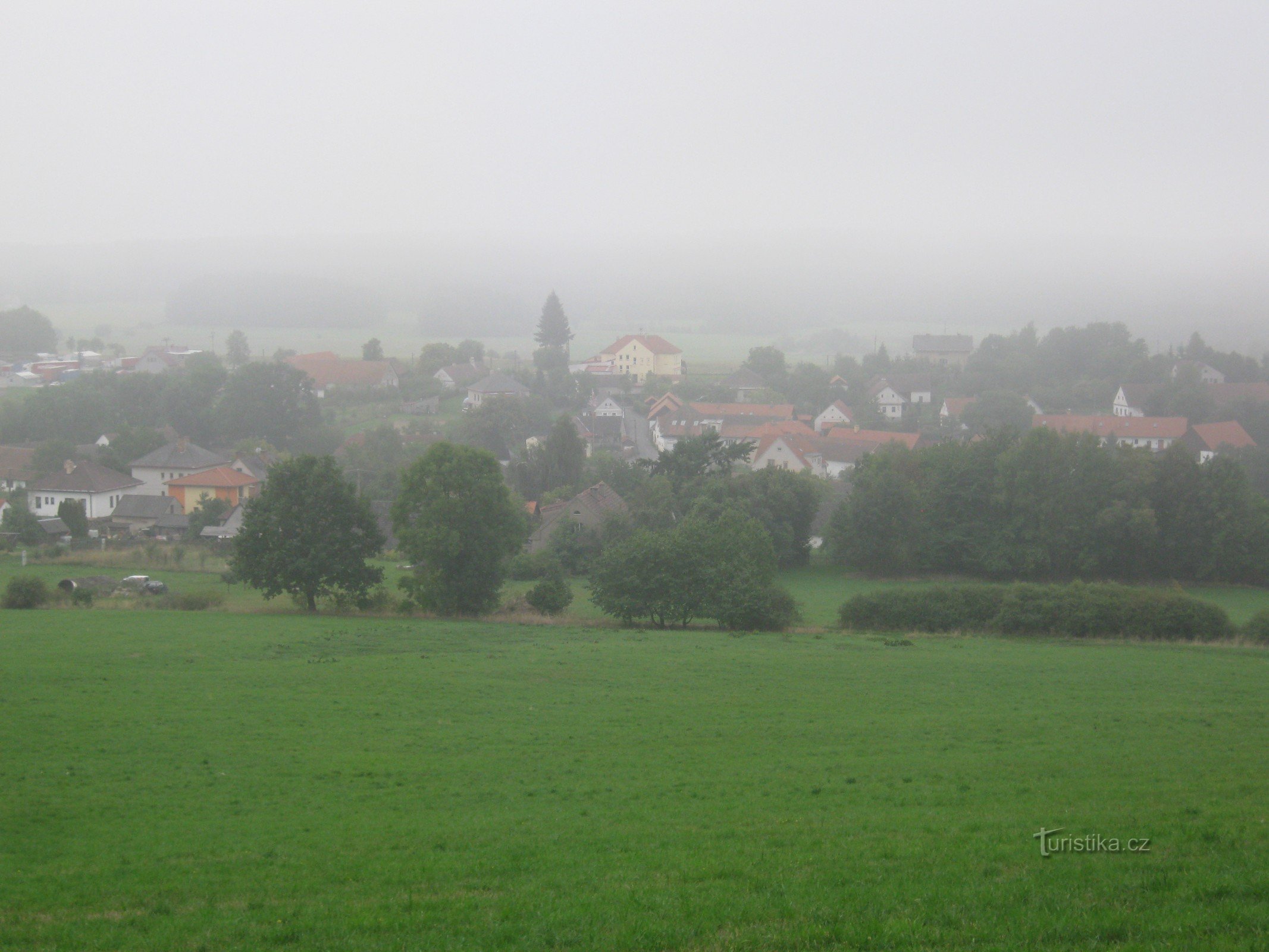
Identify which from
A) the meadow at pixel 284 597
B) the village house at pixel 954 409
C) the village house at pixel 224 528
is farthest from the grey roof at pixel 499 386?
the meadow at pixel 284 597

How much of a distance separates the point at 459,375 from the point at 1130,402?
253ft

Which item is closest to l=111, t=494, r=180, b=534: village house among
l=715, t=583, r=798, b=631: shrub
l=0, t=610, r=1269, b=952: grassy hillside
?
l=0, t=610, r=1269, b=952: grassy hillside

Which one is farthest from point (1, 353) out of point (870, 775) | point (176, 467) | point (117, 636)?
point (870, 775)

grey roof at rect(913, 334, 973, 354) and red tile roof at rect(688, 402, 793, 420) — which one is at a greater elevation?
grey roof at rect(913, 334, 973, 354)

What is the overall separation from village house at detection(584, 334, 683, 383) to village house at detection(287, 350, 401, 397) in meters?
33.7

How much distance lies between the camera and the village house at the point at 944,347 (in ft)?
458

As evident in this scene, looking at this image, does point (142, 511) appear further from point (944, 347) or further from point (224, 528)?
point (944, 347)

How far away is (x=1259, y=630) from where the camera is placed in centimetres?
3247

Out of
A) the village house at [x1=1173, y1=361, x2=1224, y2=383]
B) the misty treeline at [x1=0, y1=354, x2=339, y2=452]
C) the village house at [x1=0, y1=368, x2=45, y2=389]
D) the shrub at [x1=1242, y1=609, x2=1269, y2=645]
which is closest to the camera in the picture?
the shrub at [x1=1242, y1=609, x2=1269, y2=645]

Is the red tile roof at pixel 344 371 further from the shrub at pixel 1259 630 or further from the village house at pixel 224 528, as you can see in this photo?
the shrub at pixel 1259 630

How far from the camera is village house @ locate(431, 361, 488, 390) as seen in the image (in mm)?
115000

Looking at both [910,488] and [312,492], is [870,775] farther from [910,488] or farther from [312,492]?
[910,488]

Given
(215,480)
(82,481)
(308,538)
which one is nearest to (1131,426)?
(308,538)
